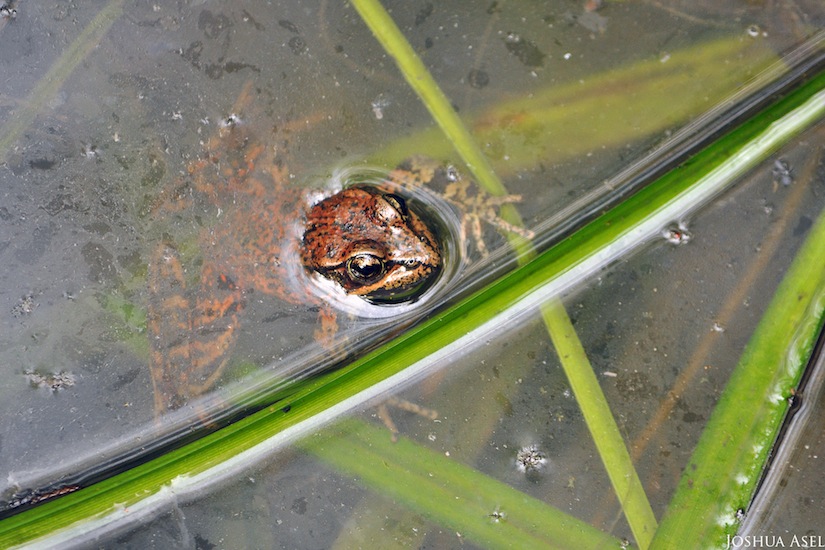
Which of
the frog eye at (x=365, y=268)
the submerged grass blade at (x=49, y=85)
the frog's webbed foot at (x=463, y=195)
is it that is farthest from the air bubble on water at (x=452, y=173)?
the submerged grass blade at (x=49, y=85)

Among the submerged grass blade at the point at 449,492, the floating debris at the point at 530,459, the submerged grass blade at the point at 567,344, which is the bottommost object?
the submerged grass blade at the point at 449,492

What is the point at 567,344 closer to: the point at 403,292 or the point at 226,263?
the point at 403,292

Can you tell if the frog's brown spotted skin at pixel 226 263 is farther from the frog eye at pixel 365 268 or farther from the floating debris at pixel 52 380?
the floating debris at pixel 52 380

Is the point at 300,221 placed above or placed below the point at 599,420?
above

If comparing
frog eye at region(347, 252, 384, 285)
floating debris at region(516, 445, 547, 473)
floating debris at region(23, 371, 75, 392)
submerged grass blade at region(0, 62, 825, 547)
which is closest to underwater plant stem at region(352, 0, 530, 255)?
submerged grass blade at region(0, 62, 825, 547)

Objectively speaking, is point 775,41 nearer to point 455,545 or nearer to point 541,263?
point 541,263

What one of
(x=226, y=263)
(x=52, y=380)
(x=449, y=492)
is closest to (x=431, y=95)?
(x=226, y=263)

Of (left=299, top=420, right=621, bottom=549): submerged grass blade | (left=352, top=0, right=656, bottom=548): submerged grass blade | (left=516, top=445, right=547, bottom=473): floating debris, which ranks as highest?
(left=352, top=0, right=656, bottom=548): submerged grass blade

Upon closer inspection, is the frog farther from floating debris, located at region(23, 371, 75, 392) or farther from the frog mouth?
floating debris, located at region(23, 371, 75, 392)

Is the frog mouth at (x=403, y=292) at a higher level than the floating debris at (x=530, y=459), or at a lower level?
higher
